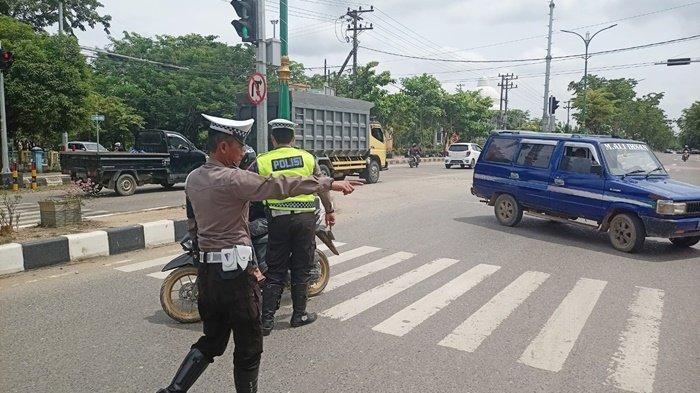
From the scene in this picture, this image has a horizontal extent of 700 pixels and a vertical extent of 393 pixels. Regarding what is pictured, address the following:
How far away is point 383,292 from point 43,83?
1660 centimetres

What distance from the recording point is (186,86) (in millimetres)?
28344

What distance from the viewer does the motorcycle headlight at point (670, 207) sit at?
7129 mm

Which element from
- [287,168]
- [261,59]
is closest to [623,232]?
[287,168]

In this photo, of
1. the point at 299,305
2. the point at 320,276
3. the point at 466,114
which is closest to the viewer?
the point at 299,305

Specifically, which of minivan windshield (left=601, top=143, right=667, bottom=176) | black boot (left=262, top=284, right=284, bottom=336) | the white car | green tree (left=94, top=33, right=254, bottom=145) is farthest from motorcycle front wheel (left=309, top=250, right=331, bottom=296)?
the white car

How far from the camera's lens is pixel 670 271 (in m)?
6.62

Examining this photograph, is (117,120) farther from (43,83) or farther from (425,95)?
(425,95)

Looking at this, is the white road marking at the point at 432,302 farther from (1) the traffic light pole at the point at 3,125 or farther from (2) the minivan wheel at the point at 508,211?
(1) the traffic light pole at the point at 3,125

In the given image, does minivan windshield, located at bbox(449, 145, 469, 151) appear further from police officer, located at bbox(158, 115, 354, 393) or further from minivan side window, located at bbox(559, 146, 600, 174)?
police officer, located at bbox(158, 115, 354, 393)

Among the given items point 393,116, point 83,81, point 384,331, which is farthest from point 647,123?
point 384,331

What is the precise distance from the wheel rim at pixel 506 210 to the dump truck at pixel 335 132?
18.9ft

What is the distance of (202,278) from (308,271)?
5.66 ft

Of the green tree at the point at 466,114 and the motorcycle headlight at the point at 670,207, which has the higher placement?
the green tree at the point at 466,114

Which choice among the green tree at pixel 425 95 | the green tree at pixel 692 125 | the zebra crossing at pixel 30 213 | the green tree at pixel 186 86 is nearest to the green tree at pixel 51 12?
the green tree at pixel 186 86
